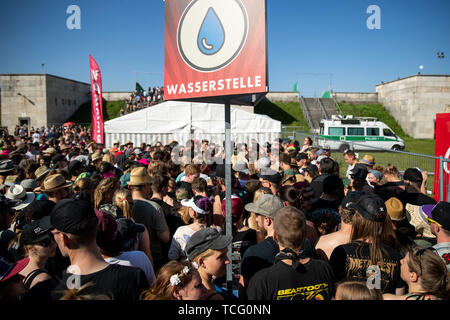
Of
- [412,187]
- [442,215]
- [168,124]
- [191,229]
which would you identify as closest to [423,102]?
[168,124]

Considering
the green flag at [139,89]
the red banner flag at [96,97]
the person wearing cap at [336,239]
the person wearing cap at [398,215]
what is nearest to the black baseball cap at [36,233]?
the person wearing cap at [336,239]

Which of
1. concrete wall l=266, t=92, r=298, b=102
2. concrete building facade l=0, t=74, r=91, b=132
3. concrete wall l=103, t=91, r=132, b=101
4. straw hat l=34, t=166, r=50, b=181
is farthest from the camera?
concrete wall l=266, t=92, r=298, b=102

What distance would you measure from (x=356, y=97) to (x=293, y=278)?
4215cm

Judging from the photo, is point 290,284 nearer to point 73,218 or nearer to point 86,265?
point 86,265

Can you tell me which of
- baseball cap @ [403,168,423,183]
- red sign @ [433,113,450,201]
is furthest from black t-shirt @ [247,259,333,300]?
A: red sign @ [433,113,450,201]

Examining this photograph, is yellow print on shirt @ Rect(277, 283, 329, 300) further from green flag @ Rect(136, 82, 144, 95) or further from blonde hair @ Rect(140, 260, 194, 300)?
green flag @ Rect(136, 82, 144, 95)

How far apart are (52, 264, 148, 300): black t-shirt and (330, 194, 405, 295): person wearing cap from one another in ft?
5.16

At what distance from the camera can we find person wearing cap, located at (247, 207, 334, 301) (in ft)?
6.46

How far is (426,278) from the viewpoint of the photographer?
190 centimetres

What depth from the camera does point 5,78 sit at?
3156 cm

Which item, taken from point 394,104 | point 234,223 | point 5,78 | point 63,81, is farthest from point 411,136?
point 5,78

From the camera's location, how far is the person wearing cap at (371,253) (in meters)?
2.36

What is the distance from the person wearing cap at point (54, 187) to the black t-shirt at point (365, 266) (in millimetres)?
3434

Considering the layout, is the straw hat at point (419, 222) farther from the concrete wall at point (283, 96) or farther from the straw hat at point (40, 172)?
the concrete wall at point (283, 96)
